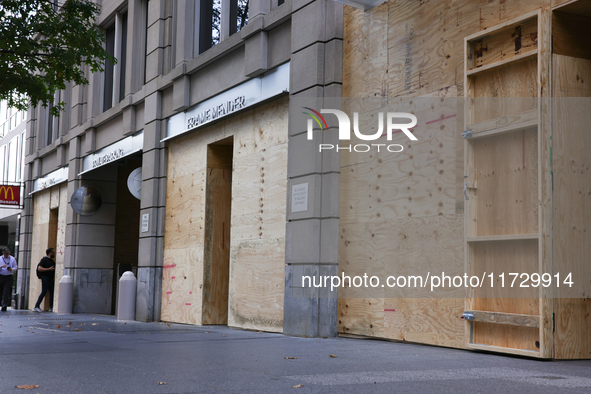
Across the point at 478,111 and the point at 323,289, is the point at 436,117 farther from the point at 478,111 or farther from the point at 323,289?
the point at 323,289

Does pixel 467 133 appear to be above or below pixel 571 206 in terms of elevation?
above

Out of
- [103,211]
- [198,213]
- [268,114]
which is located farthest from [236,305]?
[103,211]

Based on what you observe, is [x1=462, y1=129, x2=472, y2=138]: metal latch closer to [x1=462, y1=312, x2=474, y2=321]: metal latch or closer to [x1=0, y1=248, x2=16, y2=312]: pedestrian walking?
[x1=462, y1=312, x2=474, y2=321]: metal latch

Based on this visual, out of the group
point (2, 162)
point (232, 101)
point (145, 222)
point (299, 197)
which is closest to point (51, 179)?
point (145, 222)

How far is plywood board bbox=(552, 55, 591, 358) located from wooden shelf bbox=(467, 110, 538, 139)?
243 mm

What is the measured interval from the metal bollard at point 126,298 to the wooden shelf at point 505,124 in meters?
9.99

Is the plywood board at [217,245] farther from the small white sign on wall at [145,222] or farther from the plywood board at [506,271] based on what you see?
the plywood board at [506,271]

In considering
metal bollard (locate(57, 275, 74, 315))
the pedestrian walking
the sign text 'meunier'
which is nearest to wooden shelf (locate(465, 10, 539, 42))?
the sign text 'meunier'

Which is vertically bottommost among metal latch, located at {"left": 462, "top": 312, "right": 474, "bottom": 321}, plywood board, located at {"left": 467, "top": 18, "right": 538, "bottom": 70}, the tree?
metal latch, located at {"left": 462, "top": 312, "right": 474, "bottom": 321}

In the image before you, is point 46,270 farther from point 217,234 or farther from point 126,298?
point 217,234

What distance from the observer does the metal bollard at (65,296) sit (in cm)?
2027

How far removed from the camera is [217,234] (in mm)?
13820

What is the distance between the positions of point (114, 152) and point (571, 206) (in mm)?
13709

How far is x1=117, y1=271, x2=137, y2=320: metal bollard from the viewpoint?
15719mm
